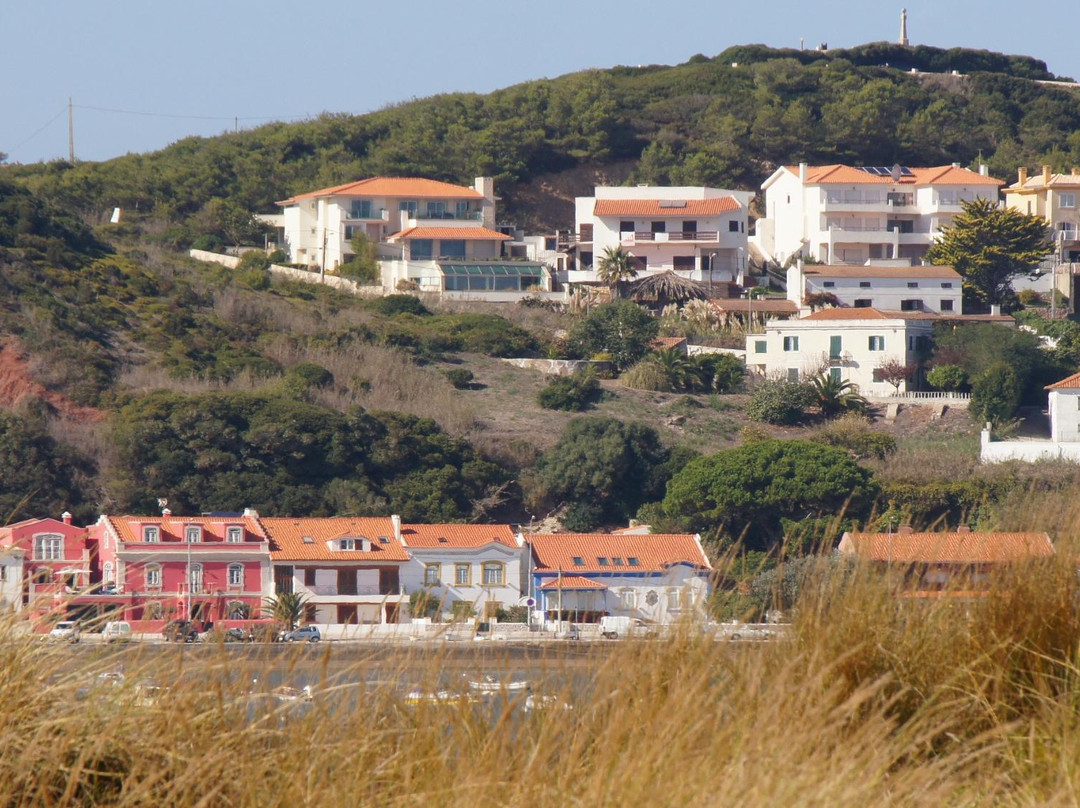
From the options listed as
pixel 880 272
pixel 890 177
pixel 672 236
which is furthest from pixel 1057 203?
pixel 672 236

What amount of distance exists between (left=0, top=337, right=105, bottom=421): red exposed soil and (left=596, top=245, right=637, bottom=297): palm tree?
19568mm

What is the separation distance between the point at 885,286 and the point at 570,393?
42.9 feet

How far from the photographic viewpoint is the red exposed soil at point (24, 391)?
42875 mm

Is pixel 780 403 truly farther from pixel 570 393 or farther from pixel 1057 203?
pixel 1057 203

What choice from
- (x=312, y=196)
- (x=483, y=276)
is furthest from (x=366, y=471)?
(x=312, y=196)

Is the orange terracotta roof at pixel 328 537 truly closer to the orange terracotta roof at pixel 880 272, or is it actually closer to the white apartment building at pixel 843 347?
the white apartment building at pixel 843 347

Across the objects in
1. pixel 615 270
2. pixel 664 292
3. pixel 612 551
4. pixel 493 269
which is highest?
pixel 493 269

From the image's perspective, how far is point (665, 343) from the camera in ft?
169

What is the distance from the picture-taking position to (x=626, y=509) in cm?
4094

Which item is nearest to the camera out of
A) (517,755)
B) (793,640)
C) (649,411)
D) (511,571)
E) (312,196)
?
(517,755)

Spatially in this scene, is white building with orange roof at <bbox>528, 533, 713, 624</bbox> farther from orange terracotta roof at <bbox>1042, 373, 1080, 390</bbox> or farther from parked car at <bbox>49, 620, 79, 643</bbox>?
parked car at <bbox>49, 620, 79, 643</bbox>

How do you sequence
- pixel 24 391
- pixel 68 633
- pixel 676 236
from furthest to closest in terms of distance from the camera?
1. pixel 676 236
2. pixel 24 391
3. pixel 68 633

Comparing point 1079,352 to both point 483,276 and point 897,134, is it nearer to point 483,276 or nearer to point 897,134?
point 483,276

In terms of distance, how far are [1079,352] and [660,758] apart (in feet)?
154
